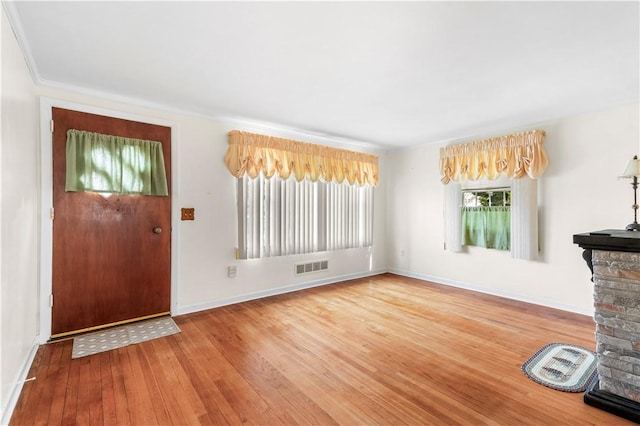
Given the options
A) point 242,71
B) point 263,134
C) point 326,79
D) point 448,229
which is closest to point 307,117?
point 263,134

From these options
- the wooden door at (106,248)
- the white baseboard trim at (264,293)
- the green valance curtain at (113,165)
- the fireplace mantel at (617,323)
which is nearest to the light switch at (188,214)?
the wooden door at (106,248)

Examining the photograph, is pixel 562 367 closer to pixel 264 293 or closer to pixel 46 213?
pixel 264 293

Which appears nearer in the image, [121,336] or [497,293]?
[121,336]

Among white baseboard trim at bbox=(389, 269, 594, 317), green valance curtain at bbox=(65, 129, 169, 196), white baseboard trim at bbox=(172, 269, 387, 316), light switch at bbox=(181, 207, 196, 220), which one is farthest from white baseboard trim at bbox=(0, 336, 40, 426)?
white baseboard trim at bbox=(389, 269, 594, 317)

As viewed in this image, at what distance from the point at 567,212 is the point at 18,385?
18.3ft

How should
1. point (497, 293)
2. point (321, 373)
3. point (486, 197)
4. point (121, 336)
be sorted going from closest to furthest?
point (321, 373), point (121, 336), point (497, 293), point (486, 197)

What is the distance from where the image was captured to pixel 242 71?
8.25 ft

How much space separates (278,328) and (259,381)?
941 mm

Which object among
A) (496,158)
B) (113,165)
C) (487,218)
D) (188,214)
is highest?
(496,158)

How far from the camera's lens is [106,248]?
119 inches

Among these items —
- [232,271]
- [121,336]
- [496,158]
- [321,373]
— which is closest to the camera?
[321,373]

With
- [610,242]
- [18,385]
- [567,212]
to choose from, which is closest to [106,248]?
[18,385]

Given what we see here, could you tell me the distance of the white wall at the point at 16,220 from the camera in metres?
1.74

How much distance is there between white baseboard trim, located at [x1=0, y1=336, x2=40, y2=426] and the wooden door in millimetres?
321
